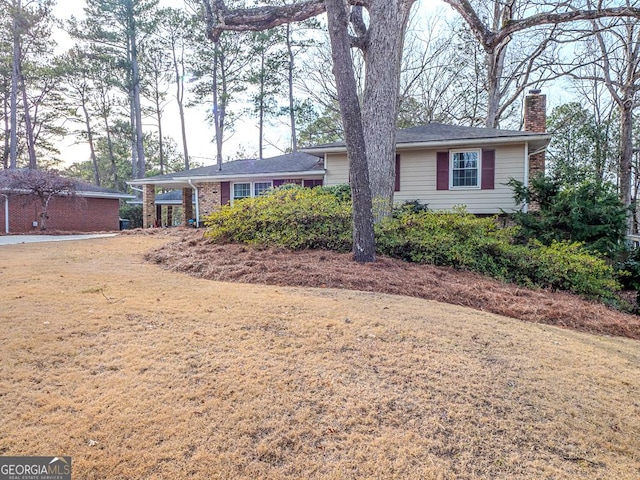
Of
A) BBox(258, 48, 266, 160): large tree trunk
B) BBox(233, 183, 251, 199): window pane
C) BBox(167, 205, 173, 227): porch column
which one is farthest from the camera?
BBox(167, 205, 173, 227): porch column

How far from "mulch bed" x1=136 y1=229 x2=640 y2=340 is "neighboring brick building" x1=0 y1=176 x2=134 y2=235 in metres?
14.9

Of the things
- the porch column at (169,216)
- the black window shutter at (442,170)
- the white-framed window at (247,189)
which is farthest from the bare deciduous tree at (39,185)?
the black window shutter at (442,170)

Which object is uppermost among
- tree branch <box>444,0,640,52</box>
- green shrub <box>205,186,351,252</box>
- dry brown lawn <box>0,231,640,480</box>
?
tree branch <box>444,0,640,52</box>

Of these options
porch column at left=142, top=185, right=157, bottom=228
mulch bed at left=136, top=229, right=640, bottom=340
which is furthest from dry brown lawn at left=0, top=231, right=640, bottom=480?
porch column at left=142, top=185, right=157, bottom=228

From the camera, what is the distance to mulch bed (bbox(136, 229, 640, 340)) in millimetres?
4480

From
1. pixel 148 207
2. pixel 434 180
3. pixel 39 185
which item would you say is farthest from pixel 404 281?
pixel 148 207

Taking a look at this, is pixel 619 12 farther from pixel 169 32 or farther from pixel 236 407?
pixel 169 32

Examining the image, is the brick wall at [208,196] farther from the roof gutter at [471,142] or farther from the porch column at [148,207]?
the roof gutter at [471,142]

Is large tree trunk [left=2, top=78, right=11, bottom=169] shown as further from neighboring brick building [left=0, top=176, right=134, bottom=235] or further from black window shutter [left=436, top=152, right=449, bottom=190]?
black window shutter [left=436, top=152, right=449, bottom=190]

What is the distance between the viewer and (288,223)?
7207 millimetres

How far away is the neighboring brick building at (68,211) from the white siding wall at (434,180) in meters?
12.6

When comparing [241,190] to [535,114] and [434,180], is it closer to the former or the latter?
[434,180]

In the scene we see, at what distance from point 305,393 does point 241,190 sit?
→ 1435cm

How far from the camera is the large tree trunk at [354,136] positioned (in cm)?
608
